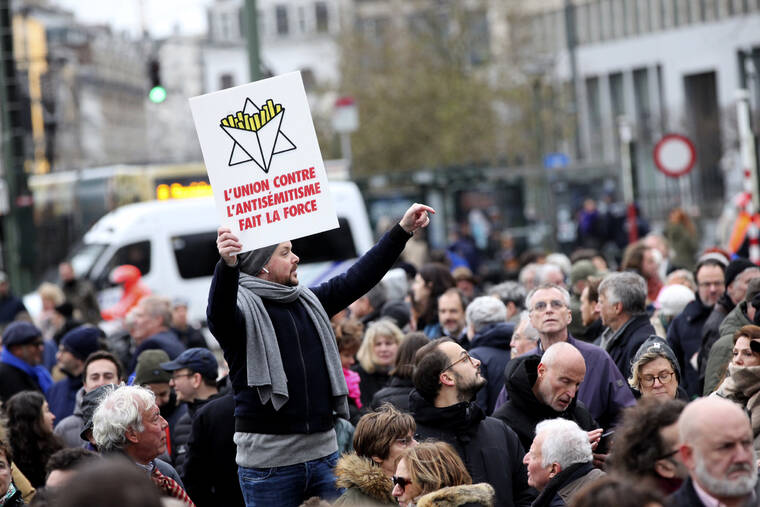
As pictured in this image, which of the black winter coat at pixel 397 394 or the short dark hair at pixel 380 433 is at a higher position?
the short dark hair at pixel 380 433

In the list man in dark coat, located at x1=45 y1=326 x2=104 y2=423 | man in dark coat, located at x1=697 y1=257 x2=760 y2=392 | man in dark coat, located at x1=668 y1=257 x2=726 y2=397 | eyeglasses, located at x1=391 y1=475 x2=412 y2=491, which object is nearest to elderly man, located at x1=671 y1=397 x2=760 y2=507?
eyeglasses, located at x1=391 y1=475 x2=412 y2=491

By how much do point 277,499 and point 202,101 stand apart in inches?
75.0

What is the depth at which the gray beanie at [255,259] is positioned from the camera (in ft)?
21.8

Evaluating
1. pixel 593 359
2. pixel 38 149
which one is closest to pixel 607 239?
pixel 593 359

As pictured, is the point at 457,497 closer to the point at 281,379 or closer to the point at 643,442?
the point at 643,442

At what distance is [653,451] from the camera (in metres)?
4.89

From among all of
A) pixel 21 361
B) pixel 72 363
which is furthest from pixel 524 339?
pixel 21 361

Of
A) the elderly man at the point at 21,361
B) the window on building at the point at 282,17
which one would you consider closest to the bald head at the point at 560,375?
the elderly man at the point at 21,361

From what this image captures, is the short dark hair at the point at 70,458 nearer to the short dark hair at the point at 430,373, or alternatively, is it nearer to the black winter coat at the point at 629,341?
the short dark hair at the point at 430,373

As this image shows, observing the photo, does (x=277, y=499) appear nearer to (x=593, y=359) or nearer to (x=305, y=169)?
(x=305, y=169)

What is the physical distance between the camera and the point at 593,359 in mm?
7789

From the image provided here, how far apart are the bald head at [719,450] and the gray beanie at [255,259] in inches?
103

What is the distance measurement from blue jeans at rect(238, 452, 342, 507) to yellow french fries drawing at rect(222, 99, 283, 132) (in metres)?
1.61

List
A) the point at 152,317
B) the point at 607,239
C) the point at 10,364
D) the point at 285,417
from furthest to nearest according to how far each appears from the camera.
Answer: the point at 607,239, the point at 152,317, the point at 10,364, the point at 285,417
